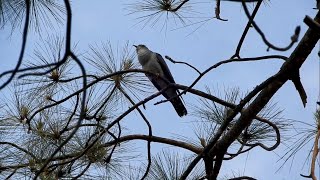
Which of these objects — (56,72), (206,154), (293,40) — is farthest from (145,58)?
(293,40)

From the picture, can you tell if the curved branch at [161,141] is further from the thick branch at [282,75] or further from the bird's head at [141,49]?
the bird's head at [141,49]

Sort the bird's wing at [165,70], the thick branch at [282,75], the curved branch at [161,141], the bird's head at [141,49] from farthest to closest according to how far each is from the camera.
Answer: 1. the bird's head at [141,49]
2. the bird's wing at [165,70]
3. the curved branch at [161,141]
4. the thick branch at [282,75]

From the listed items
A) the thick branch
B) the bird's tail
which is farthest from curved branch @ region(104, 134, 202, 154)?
the bird's tail

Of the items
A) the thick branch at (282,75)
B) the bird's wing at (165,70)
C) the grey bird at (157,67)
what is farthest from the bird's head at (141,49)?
the thick branch at (282,75)

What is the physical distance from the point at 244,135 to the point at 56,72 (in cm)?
77

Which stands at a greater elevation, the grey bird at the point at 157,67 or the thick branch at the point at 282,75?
the grey bird at the point at 157,67

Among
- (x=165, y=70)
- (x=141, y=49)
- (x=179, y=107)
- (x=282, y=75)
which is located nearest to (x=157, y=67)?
(x=165, y=70)

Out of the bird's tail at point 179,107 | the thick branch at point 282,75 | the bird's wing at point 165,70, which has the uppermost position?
the bird's wing at point 165,70

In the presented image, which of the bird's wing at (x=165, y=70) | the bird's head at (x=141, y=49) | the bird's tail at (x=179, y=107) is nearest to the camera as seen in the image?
the bird's tail at (x=179, y=107)

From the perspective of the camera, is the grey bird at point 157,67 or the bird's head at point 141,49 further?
the bird's head at point 141,49

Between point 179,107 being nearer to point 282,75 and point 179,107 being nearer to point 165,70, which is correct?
point 165,70

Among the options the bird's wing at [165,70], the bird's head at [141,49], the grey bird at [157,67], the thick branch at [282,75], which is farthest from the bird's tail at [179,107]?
the thick branch at [282,75]

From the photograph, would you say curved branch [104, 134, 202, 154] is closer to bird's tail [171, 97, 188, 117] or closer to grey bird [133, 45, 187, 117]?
bird's tail [171, 97, 188, 117]

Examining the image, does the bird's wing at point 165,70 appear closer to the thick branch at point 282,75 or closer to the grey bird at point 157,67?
the grey bird at point 157,67
